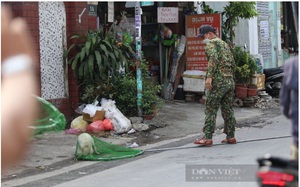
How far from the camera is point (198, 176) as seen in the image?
6758 millimetres

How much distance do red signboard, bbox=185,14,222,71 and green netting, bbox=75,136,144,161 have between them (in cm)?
569

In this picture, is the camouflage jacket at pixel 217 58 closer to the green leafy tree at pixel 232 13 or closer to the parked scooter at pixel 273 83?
the green leafy tree at pixel 232 13

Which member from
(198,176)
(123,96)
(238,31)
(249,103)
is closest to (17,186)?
(198,176)

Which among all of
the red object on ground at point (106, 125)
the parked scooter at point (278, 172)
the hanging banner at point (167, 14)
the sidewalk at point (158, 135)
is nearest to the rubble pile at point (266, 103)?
the sidewalk at point (158, 135)

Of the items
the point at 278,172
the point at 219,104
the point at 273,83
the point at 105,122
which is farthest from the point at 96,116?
the point at 278,172

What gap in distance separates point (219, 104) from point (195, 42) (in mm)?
5291

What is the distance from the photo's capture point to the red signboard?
1362 centimetres

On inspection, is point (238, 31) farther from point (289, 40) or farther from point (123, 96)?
point (123, 96)

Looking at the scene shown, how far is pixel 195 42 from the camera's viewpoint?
45.3ft

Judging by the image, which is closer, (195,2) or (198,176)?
(198,176)

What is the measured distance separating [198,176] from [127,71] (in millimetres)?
4636

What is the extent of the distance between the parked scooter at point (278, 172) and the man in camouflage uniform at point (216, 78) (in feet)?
19.0

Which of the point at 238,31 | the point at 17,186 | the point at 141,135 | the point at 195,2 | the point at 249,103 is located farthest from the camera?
the point at 238,31

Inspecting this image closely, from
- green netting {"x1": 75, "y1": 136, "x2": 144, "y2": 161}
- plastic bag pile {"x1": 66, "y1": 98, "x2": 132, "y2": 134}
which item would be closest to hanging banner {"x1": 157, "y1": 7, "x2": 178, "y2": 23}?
plastic bag pile {"x1": 66, "y1": 98, "x2": 132, "y2": 134}
